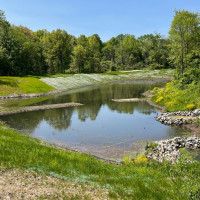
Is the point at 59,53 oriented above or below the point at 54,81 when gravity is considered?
above

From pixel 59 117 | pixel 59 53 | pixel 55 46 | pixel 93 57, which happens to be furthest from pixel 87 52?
pixel 59 117

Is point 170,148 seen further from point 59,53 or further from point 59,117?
point 59,53

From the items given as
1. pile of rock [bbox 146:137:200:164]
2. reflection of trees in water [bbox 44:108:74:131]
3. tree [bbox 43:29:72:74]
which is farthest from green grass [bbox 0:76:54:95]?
pile of rock [bbox 146:137:200:164]

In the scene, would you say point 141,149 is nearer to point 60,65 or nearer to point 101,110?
point 101,110

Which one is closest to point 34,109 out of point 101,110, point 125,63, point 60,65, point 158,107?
point 101,110

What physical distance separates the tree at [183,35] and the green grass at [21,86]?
1808 inches

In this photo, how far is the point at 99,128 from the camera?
110 ft

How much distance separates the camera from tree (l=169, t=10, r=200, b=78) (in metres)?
59.4

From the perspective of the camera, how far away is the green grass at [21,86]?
2694 inches

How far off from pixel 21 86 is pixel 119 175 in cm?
6740

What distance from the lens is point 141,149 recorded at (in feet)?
78.5

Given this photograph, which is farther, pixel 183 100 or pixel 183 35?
pixel 183 35

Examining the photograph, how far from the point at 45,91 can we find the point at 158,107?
43282mm

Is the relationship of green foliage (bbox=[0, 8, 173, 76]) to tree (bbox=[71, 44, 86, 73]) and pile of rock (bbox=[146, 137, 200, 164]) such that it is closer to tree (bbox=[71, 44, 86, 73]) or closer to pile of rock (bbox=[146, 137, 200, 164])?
tree (bbox=[71, 44, 86, 73])
